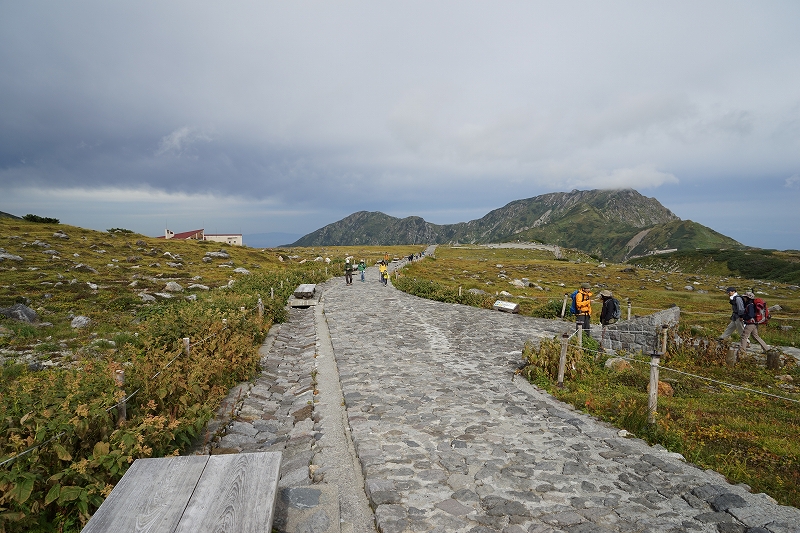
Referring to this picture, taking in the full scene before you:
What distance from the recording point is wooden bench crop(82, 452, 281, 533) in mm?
3506

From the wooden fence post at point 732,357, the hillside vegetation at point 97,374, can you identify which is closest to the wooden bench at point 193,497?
the hillside vegetation at point 97,374

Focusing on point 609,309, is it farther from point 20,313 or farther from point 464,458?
point 20,313

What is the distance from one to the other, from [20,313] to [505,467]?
2055 centimetres

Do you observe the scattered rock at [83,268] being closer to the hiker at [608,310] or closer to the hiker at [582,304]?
the hiker at [582,304]

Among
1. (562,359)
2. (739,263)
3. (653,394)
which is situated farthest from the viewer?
(739,263)

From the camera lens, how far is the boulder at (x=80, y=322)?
16.8 metres

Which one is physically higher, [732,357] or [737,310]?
[737,310]

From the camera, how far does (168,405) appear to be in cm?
723

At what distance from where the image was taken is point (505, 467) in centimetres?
667

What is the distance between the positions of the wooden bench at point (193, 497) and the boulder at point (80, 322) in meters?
16.1

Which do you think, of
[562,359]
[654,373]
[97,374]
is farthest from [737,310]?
[97,374]

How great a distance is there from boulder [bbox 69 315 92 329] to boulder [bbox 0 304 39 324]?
1658 millimetres

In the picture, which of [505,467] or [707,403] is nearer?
[505,467]

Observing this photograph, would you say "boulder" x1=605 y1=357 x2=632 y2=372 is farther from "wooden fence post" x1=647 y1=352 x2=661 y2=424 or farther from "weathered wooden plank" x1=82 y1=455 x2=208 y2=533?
"weathered wooden plank" x1=82 y1=455 x2=208 y2=533
